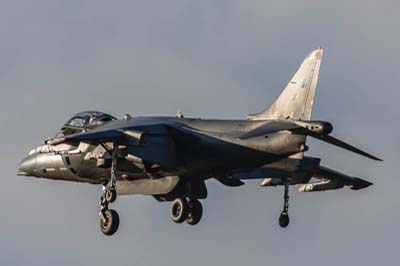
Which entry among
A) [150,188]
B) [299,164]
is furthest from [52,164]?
[299,164]

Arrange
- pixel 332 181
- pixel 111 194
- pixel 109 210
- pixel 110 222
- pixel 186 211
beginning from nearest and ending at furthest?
1. pixel 111 194
2. pixel 110 222
3. pixel 109 210
4. pixel 186 211
5. pixel 332 181

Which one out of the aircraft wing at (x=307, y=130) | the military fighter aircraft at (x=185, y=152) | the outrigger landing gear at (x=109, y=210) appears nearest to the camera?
the aircraft wing at (x=307, y=130)

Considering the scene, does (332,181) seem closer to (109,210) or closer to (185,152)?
(185,152)

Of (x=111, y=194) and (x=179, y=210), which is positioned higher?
(x=111, y=194)

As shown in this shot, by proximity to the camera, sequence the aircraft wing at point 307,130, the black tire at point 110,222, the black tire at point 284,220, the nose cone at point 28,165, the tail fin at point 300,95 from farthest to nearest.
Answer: the nose cone at point 28,165 < the black tire at point 284,220 < the black tire at point 110,222 < the tail fin at point 300,95 < the aircraft wing at point 307,130

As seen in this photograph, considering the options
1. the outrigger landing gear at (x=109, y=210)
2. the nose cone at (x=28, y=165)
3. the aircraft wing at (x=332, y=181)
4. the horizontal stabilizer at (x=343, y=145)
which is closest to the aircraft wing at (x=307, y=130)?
the horizontal stabilizer at (x=343, y=145)

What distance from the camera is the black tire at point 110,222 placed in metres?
76.5

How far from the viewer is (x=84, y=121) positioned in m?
80.2

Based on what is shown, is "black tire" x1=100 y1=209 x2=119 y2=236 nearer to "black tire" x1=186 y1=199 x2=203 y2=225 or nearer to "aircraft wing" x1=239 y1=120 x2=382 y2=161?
"black tire" x1=186 y1=199 x2=203 y2=225

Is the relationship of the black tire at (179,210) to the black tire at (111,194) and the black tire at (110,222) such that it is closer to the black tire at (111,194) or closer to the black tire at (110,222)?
the black tire at (110,222)

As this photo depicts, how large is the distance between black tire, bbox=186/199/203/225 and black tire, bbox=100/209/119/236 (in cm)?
406

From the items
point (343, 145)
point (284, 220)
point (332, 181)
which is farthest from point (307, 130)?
point (332, 181)

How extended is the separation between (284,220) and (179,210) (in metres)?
4.59

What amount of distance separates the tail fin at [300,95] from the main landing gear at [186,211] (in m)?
5.99
